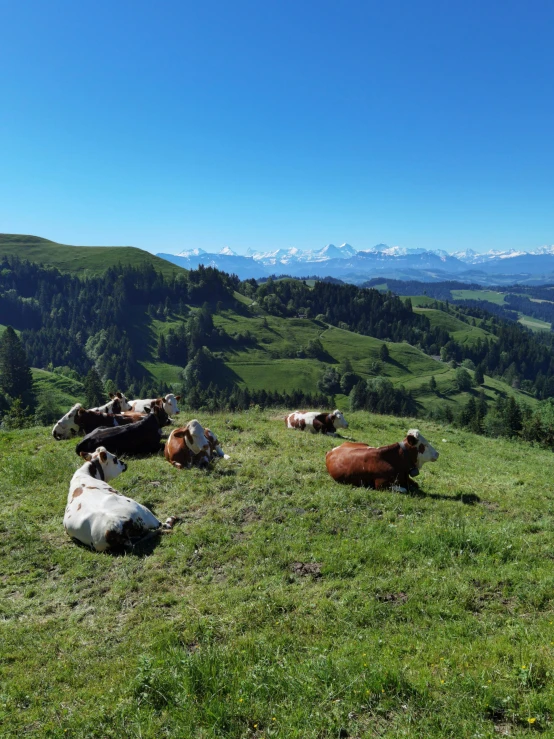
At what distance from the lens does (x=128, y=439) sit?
1525cm

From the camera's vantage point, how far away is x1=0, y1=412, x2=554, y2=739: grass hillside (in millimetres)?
4660

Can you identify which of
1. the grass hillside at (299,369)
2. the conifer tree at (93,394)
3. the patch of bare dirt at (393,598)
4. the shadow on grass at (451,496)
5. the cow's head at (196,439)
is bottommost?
the grass hillside at (299,369)

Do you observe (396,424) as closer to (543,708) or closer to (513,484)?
(513,484)

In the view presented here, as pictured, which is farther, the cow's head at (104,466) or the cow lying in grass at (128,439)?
the cow lying in grass at (128,439)

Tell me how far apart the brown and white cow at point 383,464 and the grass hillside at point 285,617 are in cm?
61

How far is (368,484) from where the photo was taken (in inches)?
479

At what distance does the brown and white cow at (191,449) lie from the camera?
13.6m

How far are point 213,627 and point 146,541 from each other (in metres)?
3.52

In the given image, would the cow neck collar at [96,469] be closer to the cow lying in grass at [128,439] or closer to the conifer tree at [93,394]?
the cow lying in grass at [128,439]

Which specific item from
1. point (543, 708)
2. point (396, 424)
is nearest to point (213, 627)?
point (543, 708)

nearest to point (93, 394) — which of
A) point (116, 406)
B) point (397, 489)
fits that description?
point (116, 406)

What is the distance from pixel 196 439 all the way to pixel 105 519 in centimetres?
468

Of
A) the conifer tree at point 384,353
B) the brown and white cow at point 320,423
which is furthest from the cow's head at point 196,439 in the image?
the conifer tree at point 384,353

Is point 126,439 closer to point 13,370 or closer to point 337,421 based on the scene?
point 337,421
